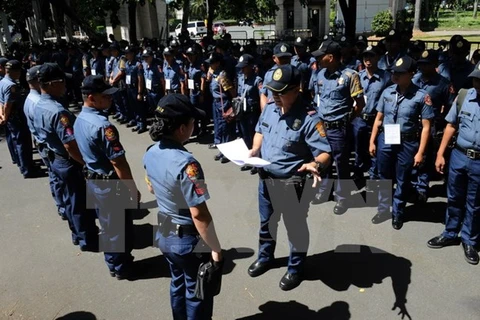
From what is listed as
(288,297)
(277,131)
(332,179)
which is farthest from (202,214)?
(332,179)

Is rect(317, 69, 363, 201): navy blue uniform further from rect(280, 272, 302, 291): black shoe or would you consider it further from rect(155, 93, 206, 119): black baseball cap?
rect(155, 93, 206, 119): black baseball cap

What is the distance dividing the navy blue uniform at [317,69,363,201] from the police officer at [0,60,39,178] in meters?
4.53

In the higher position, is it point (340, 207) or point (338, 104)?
point (338, 104)

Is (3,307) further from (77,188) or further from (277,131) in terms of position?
(277,131)

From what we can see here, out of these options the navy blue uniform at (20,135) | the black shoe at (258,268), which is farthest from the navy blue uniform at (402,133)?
the navy blue uniform at (20,135)

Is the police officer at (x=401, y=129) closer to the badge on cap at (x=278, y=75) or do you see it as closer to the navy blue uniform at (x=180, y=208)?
the badge on cap at (x=278, y=75)

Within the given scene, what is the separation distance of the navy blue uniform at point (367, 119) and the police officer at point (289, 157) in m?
2.00

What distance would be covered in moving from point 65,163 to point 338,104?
317 cm

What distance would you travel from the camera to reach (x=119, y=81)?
904 centimetres

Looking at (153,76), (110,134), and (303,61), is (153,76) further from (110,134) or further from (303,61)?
(110,134)

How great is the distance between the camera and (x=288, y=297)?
11.5 ft

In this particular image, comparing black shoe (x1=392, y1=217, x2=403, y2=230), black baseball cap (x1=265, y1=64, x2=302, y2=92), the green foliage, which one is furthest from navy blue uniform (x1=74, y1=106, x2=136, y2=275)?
the green foliage

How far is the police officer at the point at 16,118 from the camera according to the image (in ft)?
19.5

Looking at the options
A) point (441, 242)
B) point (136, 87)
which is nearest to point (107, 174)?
point (441, 242)
